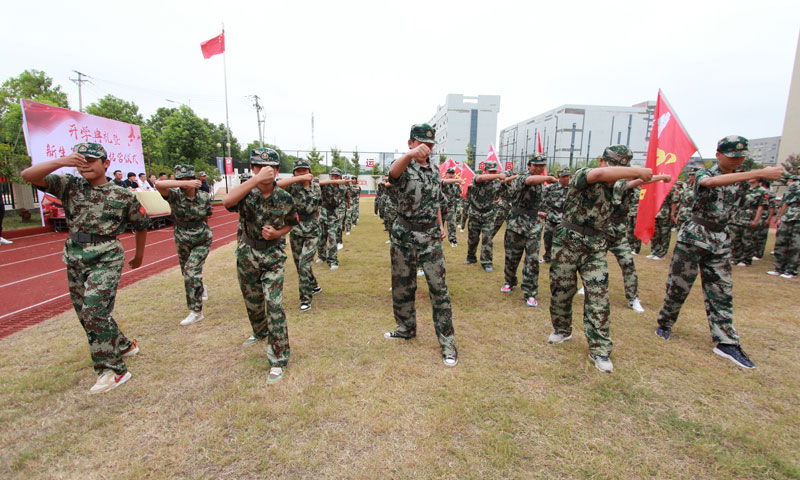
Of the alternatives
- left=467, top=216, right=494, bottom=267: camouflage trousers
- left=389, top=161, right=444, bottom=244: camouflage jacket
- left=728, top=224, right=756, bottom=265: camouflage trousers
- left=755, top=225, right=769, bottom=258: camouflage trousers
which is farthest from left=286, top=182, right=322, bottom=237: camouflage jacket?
left=755, top=225, right=769, bottom=258: camouflage trousers

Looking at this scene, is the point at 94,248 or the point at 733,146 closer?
the point at 94,248

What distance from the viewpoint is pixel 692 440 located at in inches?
104

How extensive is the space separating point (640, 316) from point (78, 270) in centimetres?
685

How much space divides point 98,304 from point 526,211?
5.52 m

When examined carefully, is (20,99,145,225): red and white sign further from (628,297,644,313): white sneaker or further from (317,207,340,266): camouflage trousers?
(628,297,644,313): white sneaker

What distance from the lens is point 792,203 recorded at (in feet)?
25.1

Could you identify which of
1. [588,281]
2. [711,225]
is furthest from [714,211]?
[588,281]

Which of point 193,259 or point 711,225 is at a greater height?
point 711,225

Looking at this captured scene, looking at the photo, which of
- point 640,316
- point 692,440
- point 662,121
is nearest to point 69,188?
point 692,440

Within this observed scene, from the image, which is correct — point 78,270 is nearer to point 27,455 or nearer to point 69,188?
point 69,188

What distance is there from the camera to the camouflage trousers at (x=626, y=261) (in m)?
5.21

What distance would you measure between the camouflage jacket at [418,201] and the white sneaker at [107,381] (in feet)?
10.1

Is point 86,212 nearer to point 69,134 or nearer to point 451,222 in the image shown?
point 451,222

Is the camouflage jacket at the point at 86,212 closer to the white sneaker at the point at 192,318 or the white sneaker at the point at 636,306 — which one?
the white sneaker at the point at 192,318
